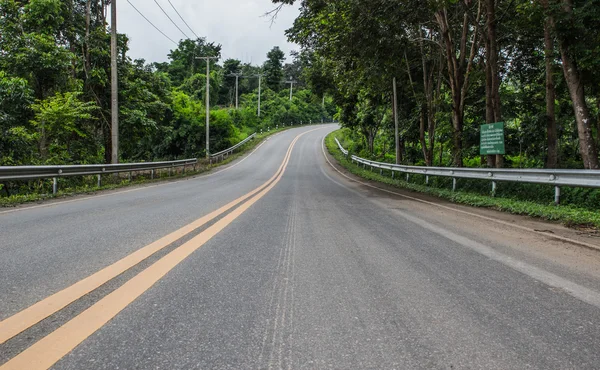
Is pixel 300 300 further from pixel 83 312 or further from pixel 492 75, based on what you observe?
pixel 492 75

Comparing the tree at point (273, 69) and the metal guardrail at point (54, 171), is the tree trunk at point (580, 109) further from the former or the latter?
the tree at point (273, 69)

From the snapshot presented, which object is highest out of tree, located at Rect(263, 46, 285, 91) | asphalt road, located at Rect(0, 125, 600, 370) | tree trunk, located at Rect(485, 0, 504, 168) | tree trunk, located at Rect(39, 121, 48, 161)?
tree, located at Rect(263, 46, 285, 91)

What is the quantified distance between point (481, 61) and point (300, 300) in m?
17.6

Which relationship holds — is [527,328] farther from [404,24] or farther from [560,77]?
[560,77]

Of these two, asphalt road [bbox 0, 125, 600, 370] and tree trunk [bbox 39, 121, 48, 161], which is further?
tree trunk [bbox 39, 121, 48, 161]

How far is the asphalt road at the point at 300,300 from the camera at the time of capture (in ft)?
5.84

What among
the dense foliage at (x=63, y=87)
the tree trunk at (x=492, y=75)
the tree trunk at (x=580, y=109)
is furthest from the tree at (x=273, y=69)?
the tree trunk at (x=580, y=109)

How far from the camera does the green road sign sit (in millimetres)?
10214

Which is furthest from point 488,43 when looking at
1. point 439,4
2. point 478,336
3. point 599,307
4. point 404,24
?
point 478,336

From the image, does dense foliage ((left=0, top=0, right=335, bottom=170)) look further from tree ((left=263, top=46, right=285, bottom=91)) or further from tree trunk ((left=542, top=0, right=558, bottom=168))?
tree ((left=263, top=46, right=285, bottom=91))

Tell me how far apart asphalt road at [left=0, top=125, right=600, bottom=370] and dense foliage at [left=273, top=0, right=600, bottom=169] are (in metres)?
7.13

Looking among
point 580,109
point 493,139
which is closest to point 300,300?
point 580,109

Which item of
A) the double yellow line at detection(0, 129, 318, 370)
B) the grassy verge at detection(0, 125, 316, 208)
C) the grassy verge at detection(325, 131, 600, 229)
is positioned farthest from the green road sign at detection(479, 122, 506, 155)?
the grassy verge at detection(0, 125, 316, 208)

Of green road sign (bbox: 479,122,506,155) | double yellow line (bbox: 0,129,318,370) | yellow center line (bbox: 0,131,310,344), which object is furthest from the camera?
green road sign (bbox: 479,122,506,155)
